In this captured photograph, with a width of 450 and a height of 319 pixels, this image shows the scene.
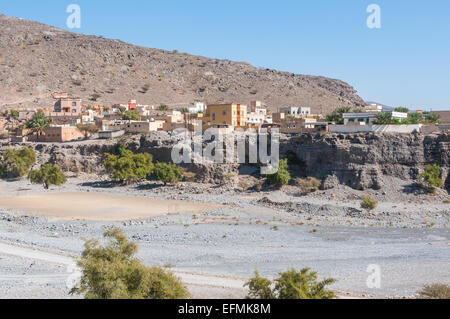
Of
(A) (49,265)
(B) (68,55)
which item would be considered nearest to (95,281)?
(A) (49,265)

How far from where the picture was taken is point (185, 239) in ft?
86.0

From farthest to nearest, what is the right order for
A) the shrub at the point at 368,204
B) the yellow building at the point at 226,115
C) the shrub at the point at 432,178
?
the yellow building at the point at 226,115
the shrub at the point at 432,178
the shrub at the point at 368,204

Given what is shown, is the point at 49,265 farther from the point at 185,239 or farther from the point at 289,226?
the point at 289,226

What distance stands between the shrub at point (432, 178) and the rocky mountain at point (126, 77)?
51.7 meters

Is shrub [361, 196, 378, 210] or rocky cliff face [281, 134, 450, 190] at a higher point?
rocky cliff face [281, 134, 450, 190]

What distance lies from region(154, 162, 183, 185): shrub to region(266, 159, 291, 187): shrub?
9685 millimetres

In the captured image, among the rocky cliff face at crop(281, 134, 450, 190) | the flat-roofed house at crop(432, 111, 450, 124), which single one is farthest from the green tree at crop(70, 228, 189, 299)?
the flat-roofed house at crop(432, 111, 450, 124)

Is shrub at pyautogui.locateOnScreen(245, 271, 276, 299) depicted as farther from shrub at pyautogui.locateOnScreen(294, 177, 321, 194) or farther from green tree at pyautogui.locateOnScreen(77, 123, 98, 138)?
green tree at pyautogui.locateOnScreen(77, 123, 98, 138)

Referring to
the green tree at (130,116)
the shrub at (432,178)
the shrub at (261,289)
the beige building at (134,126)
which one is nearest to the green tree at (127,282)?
the shrub at (261,289)

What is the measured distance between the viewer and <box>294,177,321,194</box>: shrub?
140 ft

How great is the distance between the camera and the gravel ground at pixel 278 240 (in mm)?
19188

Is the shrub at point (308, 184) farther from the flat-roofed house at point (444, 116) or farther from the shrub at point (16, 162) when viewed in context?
the shrub at point (16, 162)
